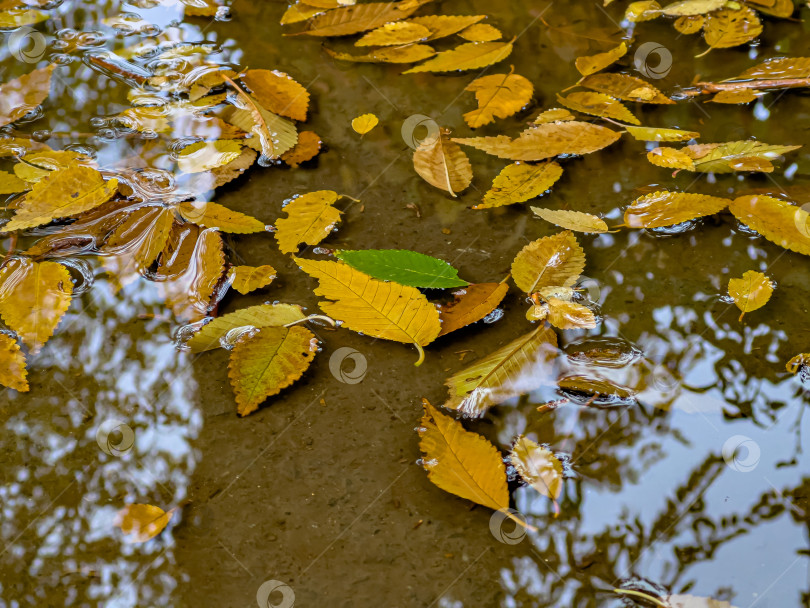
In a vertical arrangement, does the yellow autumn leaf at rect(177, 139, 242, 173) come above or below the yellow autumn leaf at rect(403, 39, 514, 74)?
below

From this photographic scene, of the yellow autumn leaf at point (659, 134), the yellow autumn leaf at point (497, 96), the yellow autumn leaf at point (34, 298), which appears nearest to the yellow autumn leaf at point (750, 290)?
the yellow autumn leaf at point (659, 134)

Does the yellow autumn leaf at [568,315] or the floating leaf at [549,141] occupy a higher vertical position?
the floating leaf at [549,141]

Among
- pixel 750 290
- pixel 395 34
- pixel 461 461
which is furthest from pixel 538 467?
pixel 395 34

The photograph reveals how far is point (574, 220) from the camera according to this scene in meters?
1.44

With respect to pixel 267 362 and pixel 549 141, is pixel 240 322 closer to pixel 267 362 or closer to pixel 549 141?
pixel 267 362

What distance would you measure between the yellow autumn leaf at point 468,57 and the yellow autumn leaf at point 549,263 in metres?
0.71

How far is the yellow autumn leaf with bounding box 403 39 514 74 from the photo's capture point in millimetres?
1860

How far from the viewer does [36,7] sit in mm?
2240

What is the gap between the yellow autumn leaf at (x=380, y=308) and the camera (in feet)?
4.12

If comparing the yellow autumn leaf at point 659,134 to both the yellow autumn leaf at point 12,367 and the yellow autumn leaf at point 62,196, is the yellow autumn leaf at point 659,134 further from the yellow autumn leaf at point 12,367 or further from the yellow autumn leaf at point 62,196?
the yellow autumn leaf at point 12,367

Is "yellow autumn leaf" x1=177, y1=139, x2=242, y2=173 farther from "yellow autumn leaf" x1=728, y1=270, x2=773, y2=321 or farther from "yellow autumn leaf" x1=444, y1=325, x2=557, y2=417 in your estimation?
"yellow autumn leaf" x1=728, y1=270, x2=773, y2=321

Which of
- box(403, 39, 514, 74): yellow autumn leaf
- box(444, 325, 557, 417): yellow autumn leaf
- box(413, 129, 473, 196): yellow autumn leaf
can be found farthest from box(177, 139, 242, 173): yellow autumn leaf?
box(444, 325, 557, 417): yellow autumn leaf

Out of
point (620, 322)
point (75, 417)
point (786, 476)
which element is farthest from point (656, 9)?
point (75, 417)

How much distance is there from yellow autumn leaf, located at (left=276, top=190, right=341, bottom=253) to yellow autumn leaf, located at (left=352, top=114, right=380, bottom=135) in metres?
0.26
